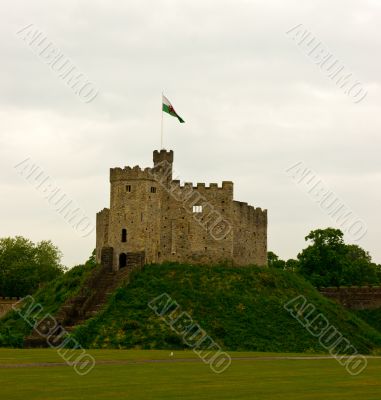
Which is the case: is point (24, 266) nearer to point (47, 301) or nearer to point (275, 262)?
point (275, 262)

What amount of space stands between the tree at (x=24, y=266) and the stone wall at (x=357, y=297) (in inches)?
1850

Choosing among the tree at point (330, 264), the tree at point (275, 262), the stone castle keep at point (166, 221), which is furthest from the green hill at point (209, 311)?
the tree at point (275, 262)

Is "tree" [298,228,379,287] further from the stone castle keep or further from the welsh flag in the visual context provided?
the welsh flag

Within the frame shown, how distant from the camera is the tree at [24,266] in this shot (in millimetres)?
133750

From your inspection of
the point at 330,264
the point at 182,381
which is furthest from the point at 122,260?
the point at 330,264

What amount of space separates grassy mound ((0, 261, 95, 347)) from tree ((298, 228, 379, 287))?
44.2m

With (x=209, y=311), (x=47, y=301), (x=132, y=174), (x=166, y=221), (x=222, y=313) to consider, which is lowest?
(x=222, y=313)

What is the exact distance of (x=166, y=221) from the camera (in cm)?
8150

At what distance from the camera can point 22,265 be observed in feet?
448

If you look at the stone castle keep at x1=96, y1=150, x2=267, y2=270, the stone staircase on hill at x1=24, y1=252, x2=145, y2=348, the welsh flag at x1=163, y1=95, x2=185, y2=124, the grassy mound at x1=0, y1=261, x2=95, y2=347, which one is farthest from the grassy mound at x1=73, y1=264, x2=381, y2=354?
the welsh flag at x1=163, y1=95, x2=185, y2=124

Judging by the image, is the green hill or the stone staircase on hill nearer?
the green hill

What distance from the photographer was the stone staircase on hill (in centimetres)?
6606

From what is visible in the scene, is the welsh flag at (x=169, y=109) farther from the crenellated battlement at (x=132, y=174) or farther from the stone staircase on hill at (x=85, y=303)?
the stone staircase on hill at (x=85, y=303)

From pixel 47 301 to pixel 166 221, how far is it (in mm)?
12684
